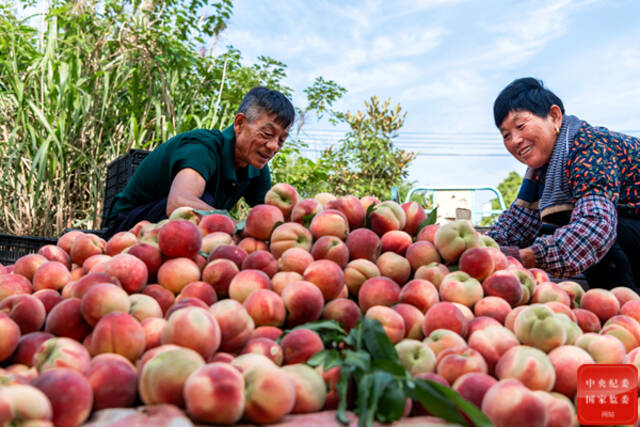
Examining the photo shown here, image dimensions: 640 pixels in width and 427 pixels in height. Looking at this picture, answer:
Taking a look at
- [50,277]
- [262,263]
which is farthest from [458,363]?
[50,277]

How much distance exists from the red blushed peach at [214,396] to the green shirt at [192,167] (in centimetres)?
167

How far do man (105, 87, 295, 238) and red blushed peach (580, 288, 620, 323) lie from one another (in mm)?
1623

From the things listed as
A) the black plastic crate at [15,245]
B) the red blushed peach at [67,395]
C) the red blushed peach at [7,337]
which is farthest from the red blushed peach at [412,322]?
the black plastic crate at [15,245]

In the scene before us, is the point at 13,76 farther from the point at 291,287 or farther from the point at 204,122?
the point at 291,287

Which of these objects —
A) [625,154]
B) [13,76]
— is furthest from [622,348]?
[13,76]

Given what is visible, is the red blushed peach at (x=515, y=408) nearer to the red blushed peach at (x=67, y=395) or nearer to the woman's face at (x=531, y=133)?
the red blushed peach at (x=67, y=395)

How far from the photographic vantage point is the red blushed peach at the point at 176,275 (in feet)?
3.57

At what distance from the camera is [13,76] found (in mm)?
4141

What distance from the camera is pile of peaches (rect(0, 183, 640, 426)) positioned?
0.69 meters

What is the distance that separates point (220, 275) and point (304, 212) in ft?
1.13

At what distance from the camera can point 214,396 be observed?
0.66 meters

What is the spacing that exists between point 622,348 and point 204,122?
13.9ft

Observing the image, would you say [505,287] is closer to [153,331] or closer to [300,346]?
[300,346]

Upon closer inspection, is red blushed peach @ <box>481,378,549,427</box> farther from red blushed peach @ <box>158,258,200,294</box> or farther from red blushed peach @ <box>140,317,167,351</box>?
red blushed peach @ <box>158,258,200,294</box>
